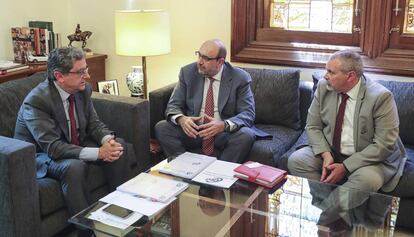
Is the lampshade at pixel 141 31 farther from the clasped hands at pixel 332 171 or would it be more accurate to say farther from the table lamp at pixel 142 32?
the clasped hands at pixel 332 171

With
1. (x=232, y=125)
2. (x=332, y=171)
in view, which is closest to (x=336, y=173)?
(x=332, y=171)

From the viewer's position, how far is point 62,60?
255 cm

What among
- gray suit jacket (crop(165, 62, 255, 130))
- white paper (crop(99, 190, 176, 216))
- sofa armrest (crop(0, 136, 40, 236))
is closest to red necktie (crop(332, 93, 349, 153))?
gray suit jacket (crop(165, 62, 255, 130))

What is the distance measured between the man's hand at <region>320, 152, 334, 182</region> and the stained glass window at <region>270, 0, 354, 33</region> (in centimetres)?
118

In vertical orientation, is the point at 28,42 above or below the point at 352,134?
above

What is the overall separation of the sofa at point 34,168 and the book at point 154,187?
1.31 feet

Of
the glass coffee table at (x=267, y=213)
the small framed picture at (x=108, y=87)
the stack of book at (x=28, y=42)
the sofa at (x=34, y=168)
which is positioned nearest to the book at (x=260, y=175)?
the glass coffee table at (x=267, y=213)

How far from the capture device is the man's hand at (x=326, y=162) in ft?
8.55

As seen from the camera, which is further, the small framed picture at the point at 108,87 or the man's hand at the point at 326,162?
the small framed picture at the point at 108,87

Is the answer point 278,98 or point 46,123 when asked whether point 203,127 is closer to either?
point 278,98

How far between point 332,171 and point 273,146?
0.44m

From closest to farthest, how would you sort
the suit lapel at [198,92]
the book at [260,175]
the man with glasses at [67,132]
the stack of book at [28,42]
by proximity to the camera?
1. the book at [260,175]
2. the man with glasses at [67,132]
3. the suit lapel at [198,92]
4. the stack of book at [28,42]

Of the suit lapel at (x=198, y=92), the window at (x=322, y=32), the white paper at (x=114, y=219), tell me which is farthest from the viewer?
the window at (x=322, y=32)

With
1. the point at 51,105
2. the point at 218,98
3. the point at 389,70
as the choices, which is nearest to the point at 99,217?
the point at 51,105
